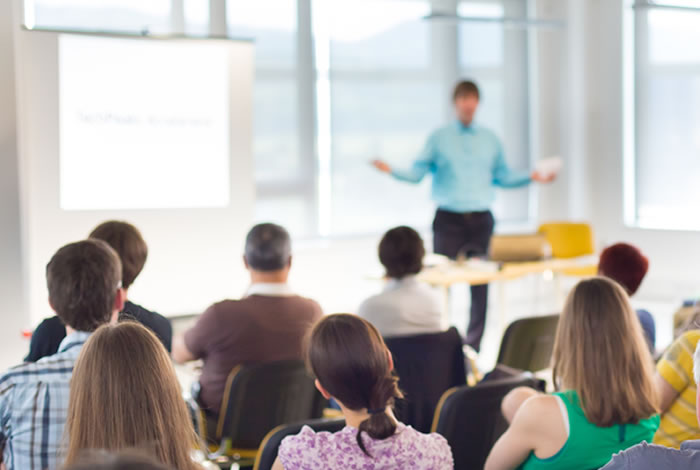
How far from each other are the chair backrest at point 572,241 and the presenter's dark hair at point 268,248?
13.0ft

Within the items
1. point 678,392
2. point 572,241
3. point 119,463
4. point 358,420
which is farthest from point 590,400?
point 572,241

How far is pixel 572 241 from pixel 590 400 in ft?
16.2

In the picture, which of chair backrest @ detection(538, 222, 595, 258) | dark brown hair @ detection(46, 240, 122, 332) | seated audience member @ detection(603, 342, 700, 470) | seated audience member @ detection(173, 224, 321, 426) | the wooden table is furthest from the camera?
chair backrest @ detection(538, 222, 595, 258)

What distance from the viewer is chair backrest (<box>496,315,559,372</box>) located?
11.4 feet

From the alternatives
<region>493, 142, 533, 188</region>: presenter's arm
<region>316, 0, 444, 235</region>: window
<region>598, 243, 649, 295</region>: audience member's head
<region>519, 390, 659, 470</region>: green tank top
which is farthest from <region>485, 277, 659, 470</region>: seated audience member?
<region>316, 0, 444, 235</region>: window

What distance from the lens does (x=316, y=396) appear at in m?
3.06

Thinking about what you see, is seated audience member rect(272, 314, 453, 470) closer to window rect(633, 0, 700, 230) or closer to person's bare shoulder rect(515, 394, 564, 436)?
person's bare shoulder rect(515, 394, 564, 436)

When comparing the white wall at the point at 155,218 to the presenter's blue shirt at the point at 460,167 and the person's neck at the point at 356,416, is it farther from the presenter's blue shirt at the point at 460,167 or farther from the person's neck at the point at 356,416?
the person's neck at the point at 356,416

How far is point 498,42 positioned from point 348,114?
189 centimetres

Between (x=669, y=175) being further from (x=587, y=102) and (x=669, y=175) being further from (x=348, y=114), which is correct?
(x=348, y=114)

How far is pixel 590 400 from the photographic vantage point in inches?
84.0

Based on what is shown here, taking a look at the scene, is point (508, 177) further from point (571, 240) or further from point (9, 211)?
point (9, 211)

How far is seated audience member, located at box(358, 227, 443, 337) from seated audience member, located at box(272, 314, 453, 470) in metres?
A: 1.48

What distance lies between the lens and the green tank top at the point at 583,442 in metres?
2.13
